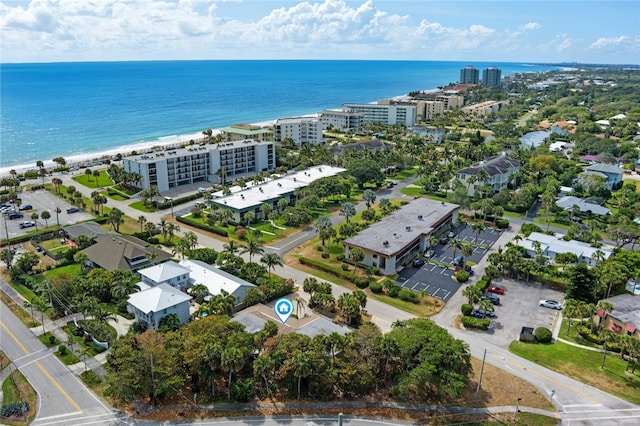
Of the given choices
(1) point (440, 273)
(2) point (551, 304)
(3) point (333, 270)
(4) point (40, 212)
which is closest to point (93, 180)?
(4) point (40, 212)

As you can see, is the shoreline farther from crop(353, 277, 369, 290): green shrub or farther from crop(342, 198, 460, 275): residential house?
crop(353, 277, 369, 290): green shrub

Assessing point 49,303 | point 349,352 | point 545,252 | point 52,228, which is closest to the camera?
point 349,352

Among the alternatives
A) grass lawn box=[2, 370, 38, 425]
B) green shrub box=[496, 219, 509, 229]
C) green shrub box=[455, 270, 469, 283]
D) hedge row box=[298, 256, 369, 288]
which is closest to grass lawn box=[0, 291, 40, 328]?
grass lawn box=[2, 370, 38, 425]

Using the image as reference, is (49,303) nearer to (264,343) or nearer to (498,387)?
(264,343)

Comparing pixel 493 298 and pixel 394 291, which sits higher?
pixel 394 291

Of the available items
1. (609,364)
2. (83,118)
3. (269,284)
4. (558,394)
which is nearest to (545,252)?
(609,364)

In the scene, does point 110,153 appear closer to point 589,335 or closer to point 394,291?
point 394,291
